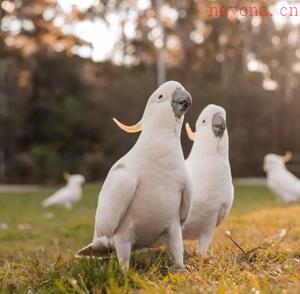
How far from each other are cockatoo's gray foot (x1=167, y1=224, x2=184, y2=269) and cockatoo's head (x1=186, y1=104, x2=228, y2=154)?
84 centimetres

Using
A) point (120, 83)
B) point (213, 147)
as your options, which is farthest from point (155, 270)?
point (120, 83)


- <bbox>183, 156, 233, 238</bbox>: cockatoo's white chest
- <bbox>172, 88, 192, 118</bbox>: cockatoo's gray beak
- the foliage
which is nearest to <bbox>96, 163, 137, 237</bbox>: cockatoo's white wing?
<bbox>172, 88, 192, 118</bbox>: cockatoo's gray beak

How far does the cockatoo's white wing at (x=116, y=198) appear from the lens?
A: 3.04 meters

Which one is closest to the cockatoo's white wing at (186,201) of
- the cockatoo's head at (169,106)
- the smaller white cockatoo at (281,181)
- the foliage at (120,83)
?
the cockatoo's head at (169,106)

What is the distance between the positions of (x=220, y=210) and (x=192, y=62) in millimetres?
24125

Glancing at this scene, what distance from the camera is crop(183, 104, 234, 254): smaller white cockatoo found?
377 centimetres

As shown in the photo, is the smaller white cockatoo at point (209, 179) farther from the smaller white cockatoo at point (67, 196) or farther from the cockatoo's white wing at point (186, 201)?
the smaller white cockatoo at point (67, 196)

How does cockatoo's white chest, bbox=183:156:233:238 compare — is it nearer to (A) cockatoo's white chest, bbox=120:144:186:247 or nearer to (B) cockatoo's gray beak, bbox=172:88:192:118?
(A) cockatoo's white chest, bbox=120:144:186:247

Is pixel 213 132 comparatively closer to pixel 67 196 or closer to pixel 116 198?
pixel 116 198

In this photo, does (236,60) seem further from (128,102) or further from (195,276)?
(195,276)

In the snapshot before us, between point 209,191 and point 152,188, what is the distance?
0.81 m

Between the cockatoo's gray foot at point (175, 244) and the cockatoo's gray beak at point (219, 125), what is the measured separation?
91 cm

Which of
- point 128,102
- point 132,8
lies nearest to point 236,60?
point 132,8

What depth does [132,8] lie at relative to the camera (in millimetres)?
25156
